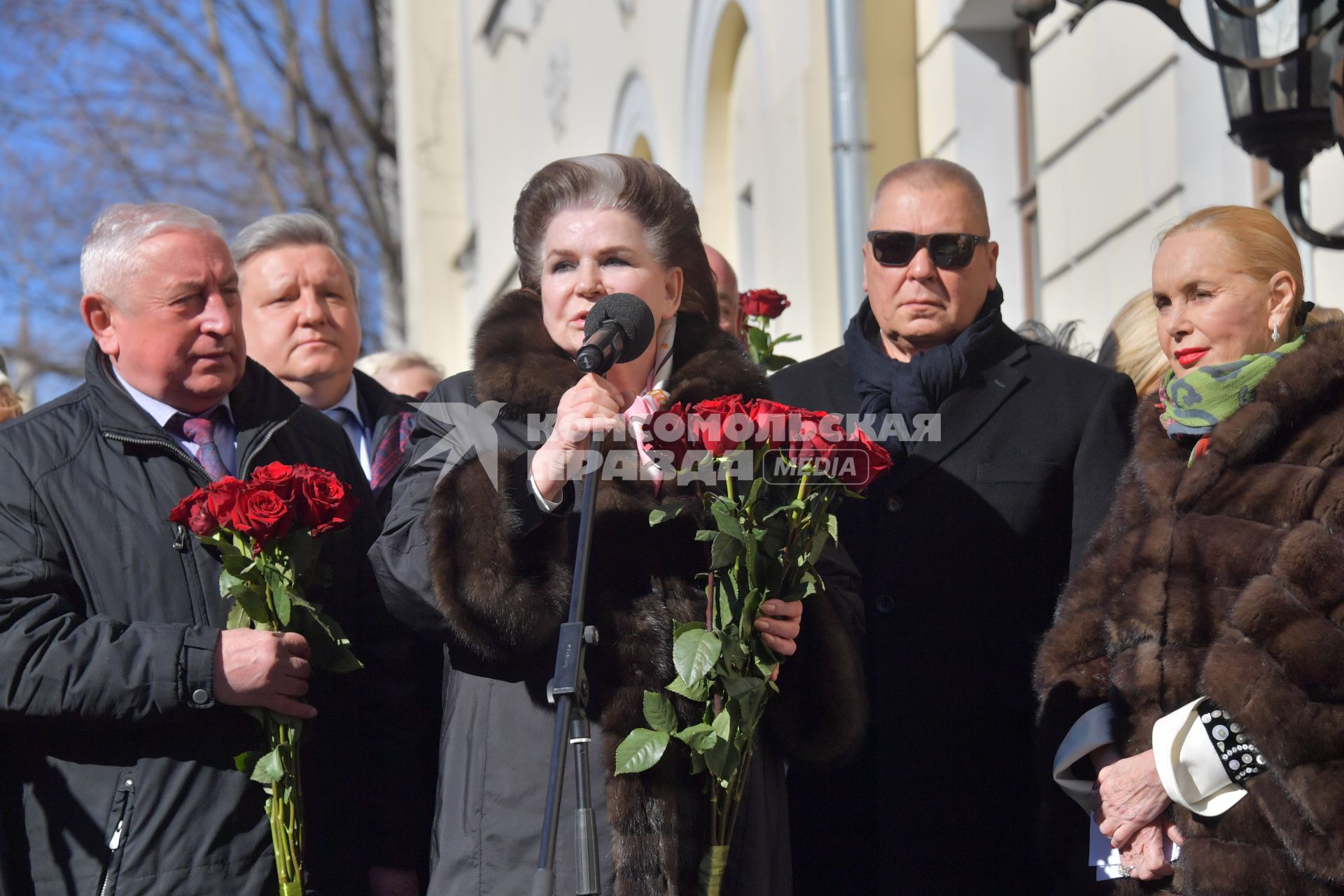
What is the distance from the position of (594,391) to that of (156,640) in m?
1.15

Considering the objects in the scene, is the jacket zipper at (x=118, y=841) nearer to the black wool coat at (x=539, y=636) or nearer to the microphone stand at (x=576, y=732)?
the black wool coat at (x=539, y=636)

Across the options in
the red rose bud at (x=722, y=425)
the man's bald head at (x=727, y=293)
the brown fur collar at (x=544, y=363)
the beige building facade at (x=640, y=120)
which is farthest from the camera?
the beige building facade at (x=640, y=120)

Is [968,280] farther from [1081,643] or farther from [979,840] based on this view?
[979,840]

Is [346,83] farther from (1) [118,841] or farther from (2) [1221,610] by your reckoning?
(2) [1221,610]

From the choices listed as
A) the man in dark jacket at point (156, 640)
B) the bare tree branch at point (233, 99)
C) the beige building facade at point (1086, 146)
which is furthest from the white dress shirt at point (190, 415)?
the bare tree branch at point (233, 99)

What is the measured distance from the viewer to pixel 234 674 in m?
3.58

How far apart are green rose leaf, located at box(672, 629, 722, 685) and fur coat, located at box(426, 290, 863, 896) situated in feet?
0.50

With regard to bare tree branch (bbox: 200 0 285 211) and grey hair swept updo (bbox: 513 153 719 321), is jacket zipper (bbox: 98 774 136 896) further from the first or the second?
bare tree branch (bbox: 200 0 285 211)

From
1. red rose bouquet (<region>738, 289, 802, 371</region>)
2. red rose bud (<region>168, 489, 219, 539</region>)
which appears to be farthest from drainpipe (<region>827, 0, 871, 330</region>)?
red rose bud (<region>168, 489, 219, 539</region>)

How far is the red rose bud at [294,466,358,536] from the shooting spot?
144 inches

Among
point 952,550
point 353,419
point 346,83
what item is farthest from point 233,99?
point 952,550

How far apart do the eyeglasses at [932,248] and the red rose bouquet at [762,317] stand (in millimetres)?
796

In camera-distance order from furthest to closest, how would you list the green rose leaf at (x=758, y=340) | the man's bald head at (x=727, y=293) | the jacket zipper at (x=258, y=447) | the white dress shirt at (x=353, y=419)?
1. the white dress shirt at (x=353, y=419)
2. the green rose leaf at (x=758, y=340)
3. the man's bald head at (x=727, y=293)
4. the jacket zipper at (x=258, y=447)

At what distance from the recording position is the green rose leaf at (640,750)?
10.7 ft
